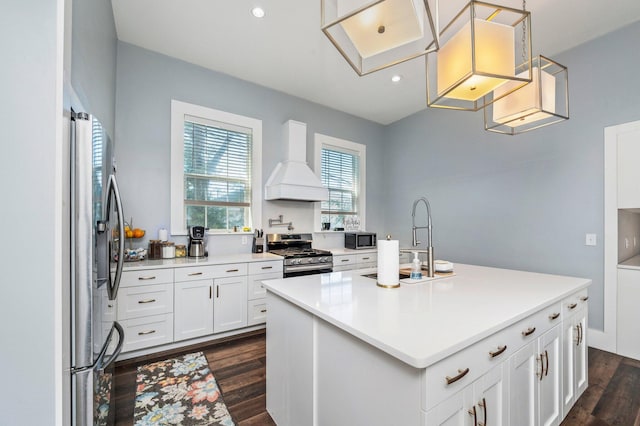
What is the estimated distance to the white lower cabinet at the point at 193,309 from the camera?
2.63m

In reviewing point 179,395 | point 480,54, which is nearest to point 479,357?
point 480,54

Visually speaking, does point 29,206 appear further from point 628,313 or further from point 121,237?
point 628,313

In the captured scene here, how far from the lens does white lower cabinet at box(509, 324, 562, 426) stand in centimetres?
124

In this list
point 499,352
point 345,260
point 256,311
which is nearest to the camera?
point 499,352

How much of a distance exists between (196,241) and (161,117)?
1521 mm

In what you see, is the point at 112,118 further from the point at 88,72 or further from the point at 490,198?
the point at 490,198

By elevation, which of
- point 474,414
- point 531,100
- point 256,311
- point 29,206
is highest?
point 531,100

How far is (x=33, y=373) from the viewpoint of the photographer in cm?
84

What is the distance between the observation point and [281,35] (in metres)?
2.80

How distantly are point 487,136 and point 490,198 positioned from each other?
864 mm

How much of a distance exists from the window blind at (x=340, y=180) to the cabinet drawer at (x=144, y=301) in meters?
2.66

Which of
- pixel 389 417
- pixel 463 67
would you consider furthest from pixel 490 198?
pixel 389 417

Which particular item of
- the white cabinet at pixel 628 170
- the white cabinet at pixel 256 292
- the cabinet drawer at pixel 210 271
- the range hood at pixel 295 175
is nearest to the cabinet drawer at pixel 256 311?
the white cabinet at pixel 256 292

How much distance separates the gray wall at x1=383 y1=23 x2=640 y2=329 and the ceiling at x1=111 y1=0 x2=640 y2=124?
36cm
